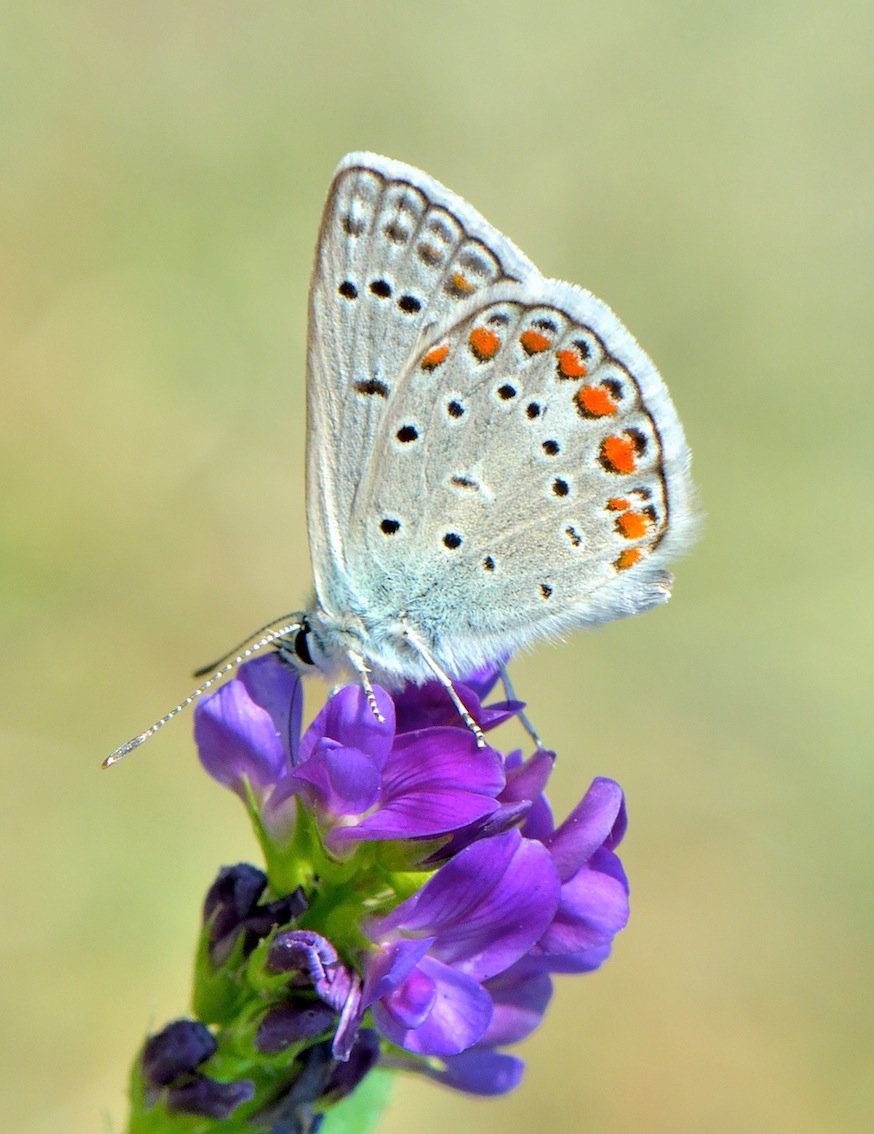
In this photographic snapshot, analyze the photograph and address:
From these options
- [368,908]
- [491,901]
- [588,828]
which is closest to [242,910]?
[368,908]

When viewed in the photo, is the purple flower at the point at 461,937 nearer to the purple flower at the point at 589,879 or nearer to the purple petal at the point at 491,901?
the purple petal at the point at 491,901

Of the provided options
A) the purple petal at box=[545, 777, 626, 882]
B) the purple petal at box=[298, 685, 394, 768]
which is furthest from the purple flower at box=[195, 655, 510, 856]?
the purple petal at box=[545, 777, 626, 882]

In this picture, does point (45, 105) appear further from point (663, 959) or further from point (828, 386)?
point (663, 959)

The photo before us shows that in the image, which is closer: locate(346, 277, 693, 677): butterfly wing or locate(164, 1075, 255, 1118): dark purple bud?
locate(164, 1075, 255, 1118): dark purple bud

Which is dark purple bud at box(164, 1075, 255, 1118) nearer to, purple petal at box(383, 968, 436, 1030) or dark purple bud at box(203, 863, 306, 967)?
dark purple bud at box(203, 863, 306, 967)

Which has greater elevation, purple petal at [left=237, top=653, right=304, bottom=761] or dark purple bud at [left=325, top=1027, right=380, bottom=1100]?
purple petal at [left=237, top=653, right=304, bottom=761]
